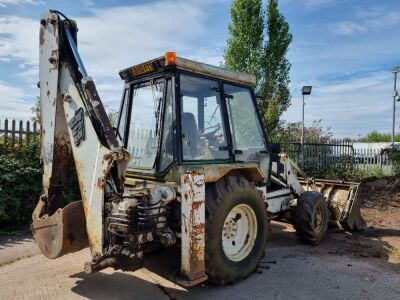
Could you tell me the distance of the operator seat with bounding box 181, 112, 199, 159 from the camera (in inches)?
170

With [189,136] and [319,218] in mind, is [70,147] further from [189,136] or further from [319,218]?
[319,218]

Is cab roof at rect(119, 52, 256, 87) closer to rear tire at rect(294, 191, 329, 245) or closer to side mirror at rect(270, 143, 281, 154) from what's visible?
side mirror at rect(270, 143, 281, 154)

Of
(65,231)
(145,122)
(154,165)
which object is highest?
(145,122)

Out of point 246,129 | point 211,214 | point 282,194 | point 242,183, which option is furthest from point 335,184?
point 211,214

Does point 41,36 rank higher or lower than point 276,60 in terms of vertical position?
lower

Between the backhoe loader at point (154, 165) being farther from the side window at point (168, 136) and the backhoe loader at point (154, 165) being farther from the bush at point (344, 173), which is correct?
the bush at point (344, 173)

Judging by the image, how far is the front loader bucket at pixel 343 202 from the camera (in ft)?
21.9

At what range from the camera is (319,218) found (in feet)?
20.5

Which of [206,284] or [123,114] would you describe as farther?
[123,114]

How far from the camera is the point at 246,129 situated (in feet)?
17.3

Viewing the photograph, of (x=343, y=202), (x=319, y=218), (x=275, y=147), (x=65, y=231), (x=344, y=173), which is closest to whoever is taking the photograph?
(x=65, y=231)

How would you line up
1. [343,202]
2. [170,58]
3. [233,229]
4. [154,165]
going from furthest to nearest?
[343,202] → [233,229] → [154,165] → [170,58]

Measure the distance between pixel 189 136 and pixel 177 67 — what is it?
32.3 inches

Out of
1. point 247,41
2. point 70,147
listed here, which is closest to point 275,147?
point 70,147
